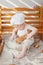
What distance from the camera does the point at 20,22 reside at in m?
1.75

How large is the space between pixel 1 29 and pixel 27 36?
1.88 feet

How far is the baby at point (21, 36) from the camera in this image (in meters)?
1.71

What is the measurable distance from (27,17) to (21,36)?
51 cm

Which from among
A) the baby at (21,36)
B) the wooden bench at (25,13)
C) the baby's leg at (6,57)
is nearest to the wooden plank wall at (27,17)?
the wooden bench at (25,13)

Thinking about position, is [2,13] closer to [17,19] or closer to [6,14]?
[6,14]

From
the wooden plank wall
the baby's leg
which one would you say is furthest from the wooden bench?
the baby's leg

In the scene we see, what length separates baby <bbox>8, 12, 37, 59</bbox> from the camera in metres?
1.71

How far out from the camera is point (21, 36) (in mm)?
1853

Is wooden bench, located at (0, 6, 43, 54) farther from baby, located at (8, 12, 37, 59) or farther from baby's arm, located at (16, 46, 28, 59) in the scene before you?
baby's arm, located at (16, 46, 28, 59)

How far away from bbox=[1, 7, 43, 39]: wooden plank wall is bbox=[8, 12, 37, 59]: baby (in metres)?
0.41

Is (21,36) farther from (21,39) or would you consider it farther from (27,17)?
(27,17)

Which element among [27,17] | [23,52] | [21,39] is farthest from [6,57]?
[27,17]

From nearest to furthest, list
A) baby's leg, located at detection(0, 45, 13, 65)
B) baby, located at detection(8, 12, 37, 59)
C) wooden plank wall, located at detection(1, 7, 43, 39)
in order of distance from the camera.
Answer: baby's leg, located at detection(0, 45, 13, 65)
baby, located at detection(8, 12, 37, 59)
wooden plank wall, located at detection(1, 7, 43, 39)

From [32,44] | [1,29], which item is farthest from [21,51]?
[1,29]
